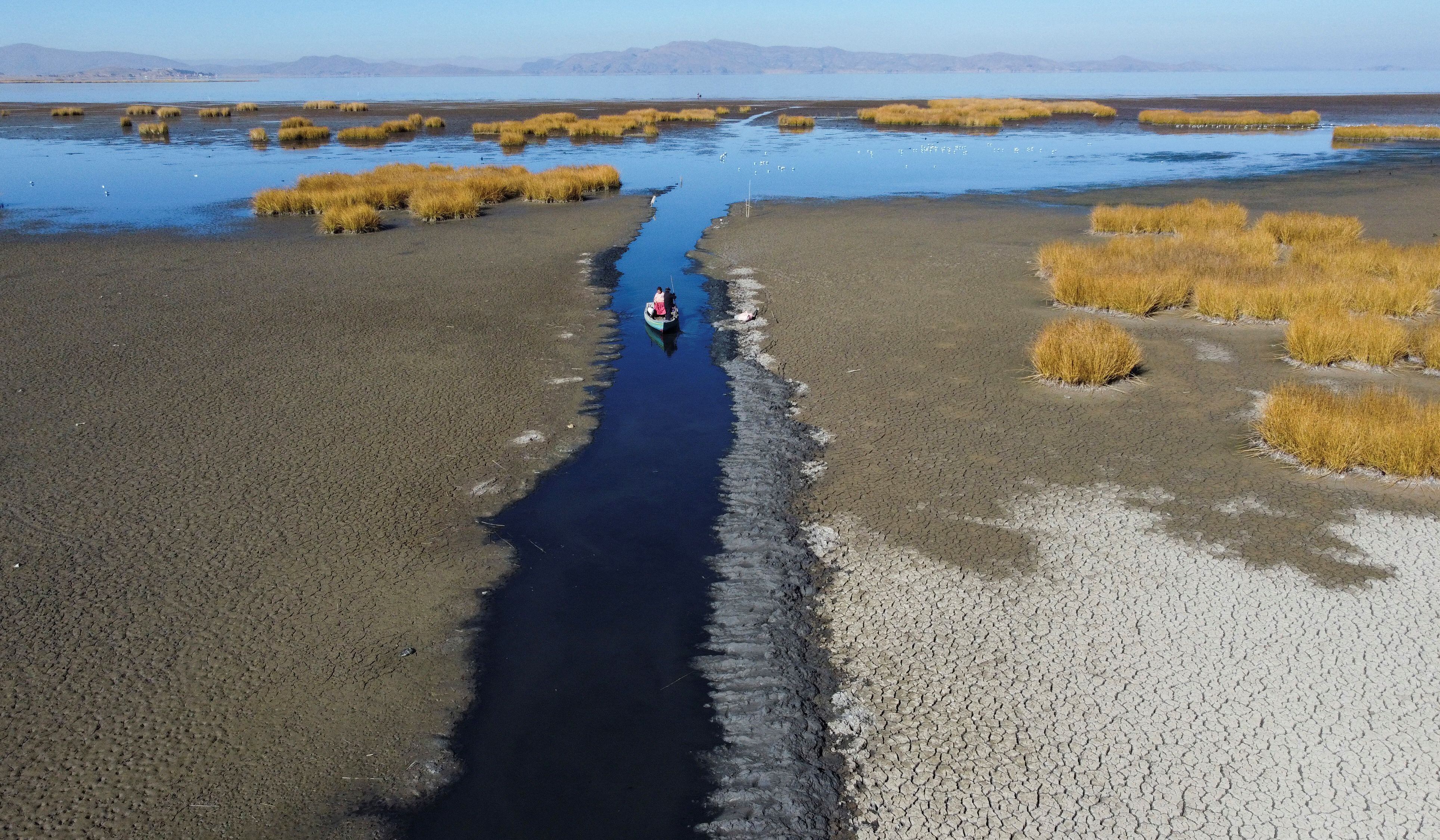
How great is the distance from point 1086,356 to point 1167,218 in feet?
39.9

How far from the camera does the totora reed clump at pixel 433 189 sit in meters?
22.9

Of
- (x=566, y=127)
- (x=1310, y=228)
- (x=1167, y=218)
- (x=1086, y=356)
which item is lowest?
(x=1086, y=356)

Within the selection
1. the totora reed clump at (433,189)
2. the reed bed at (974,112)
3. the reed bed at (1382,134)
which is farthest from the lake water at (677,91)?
the totora reed clump at (433,189)

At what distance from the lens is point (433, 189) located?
24297mm

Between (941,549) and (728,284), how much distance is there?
31.8 feet

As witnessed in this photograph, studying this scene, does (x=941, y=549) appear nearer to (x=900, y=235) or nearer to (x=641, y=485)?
(x=641, y=485)

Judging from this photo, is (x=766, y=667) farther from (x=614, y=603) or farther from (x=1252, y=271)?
(x=1252, y=271)

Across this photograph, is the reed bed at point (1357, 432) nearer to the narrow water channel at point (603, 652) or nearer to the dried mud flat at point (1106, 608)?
the dried mud flat at point (1106, 608)

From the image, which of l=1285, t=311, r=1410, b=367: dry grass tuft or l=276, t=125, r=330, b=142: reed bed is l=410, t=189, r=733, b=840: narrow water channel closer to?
l=1285, t=311, r=1410, b=367: dry grass tuft

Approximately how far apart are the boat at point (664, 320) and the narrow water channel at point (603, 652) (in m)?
2.82

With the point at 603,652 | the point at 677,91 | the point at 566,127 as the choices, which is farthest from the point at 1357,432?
the point at 677,91

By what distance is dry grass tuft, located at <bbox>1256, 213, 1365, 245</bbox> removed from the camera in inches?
689

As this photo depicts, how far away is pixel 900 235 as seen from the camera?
20188mm

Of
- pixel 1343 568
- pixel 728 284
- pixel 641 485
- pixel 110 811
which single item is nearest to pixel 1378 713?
pixel 1343 568
